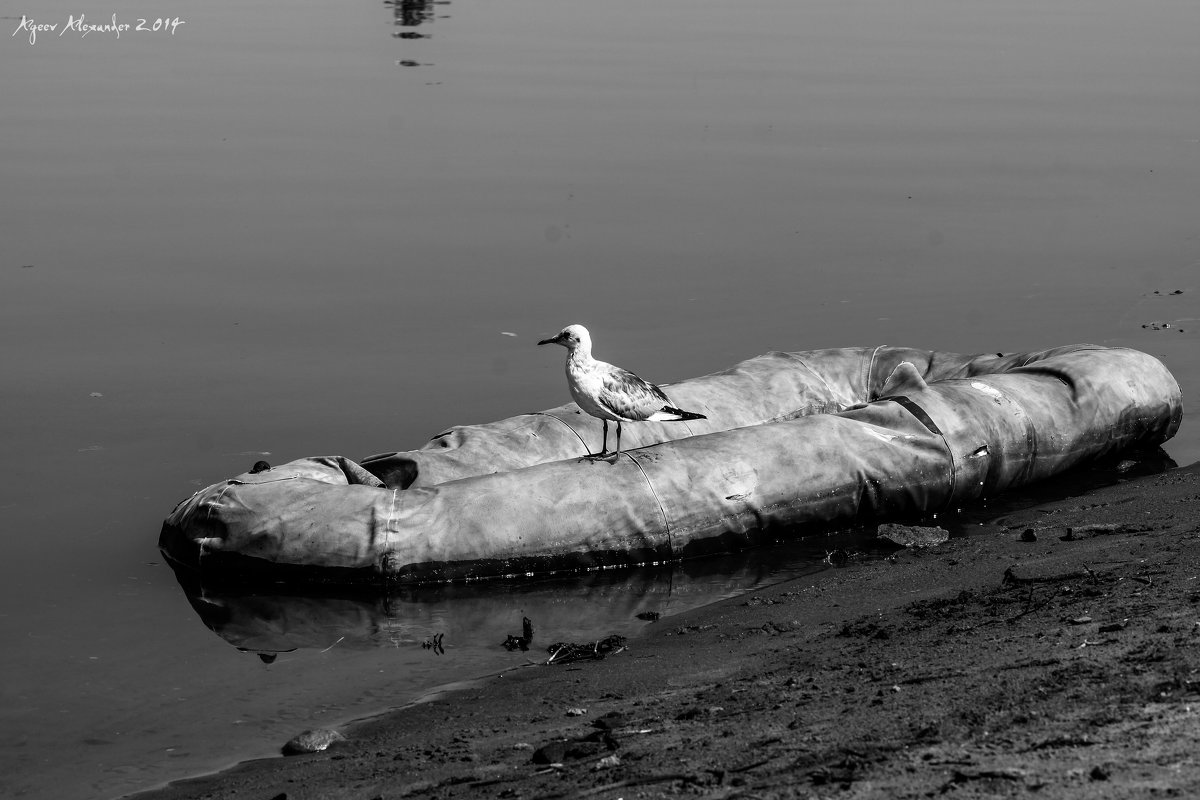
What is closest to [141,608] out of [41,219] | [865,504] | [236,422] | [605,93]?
[236,422]

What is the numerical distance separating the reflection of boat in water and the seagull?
31.7 inches

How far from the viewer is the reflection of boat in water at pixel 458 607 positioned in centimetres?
746

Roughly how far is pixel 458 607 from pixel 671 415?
1.84 m

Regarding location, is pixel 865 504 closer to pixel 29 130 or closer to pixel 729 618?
pixel 729 618

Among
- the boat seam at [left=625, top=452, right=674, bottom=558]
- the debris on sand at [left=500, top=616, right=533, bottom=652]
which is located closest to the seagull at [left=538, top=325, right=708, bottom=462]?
the boat seam at [left=625, top=452, right=674, bottom=558]

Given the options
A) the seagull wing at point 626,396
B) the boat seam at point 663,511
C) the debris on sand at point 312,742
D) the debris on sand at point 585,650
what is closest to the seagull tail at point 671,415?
the seagull wing at point 626,396

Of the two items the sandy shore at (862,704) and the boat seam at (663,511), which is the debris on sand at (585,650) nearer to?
the sandy shore at (862,704)

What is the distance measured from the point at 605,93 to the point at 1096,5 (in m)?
13.7

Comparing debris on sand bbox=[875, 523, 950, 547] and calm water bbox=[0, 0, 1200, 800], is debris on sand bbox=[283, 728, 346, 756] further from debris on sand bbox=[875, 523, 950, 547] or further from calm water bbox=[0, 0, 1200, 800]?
debris on sand bbox=[875, 523, 950, 547]

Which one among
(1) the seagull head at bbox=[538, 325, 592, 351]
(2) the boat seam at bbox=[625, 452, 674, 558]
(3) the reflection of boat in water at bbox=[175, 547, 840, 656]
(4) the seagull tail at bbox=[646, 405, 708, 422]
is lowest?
(3) the reflection of boat in water at bbox=[175, 547, 840, 656]

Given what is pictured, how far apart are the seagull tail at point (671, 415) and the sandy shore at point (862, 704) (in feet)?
4.48

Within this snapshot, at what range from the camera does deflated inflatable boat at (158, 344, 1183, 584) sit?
7.94 m

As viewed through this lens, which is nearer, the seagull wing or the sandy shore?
the sandy shore

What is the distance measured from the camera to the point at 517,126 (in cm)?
1898
